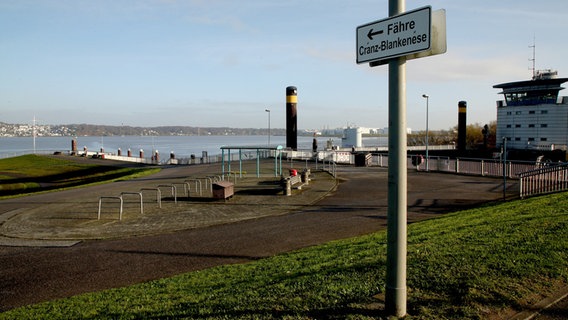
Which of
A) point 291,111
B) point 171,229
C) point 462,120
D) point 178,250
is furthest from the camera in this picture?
point 462,120

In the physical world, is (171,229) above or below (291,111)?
below

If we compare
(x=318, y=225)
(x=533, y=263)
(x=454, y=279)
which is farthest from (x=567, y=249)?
(x=318, y=225)

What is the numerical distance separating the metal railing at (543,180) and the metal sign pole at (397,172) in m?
13.7

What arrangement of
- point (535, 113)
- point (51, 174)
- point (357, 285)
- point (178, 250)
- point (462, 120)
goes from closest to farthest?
point (357, 285) → point (178, 250) → point (51, 174) → point (535, 113) → point (462, 120)

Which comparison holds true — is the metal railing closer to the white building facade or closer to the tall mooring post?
the tall mooring post

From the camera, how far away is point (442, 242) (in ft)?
Result: 24.1

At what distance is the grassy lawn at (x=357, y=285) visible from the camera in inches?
181

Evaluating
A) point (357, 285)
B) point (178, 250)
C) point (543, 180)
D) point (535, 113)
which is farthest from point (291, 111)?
point (357, 285)

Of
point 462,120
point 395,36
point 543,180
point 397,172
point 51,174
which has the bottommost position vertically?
point 51,174

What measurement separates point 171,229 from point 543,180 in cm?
1350

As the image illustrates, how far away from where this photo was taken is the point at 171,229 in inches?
472

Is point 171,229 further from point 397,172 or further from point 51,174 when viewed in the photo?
point 51,174

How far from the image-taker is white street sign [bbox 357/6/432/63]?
149 inches

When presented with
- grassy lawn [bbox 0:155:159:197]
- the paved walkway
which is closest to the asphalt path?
the paved walkway
